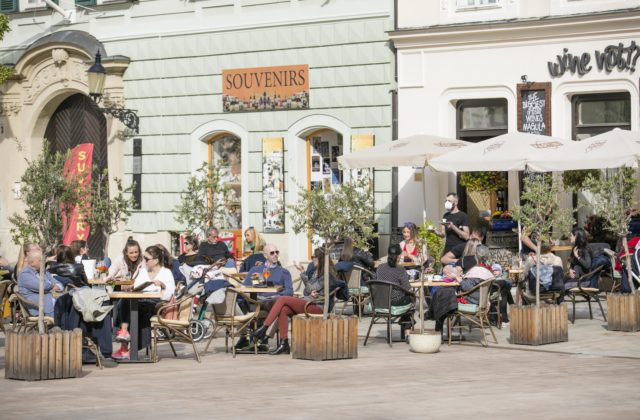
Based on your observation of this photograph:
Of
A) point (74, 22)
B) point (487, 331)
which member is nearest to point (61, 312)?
point (487, 331)

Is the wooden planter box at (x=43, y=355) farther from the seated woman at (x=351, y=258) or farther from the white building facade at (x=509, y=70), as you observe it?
the white building facade at (x=509, y=70)

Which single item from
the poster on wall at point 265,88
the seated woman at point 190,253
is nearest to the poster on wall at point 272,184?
the poster on wall at point 265,88

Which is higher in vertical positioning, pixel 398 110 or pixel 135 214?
pixel 398 110

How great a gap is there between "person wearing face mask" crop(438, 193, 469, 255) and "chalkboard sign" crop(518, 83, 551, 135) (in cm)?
248

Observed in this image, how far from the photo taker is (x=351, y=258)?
1920cm

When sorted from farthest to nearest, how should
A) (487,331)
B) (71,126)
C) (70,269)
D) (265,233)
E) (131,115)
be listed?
(71,126) < (131,115) < (265,233) < (487,331) < (70,269)

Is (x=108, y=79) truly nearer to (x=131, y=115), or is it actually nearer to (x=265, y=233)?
(x=131, y=115)

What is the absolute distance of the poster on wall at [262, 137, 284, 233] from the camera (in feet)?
85.8

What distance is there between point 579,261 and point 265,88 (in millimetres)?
9201

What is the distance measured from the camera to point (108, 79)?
2819cm

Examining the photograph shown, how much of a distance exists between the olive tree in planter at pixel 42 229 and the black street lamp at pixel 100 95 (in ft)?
33.3

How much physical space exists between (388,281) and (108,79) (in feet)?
43.7

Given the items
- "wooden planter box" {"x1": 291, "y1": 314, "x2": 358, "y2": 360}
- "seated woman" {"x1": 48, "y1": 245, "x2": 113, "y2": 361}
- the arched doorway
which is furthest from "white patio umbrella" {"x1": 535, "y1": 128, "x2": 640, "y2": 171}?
the arched doorway

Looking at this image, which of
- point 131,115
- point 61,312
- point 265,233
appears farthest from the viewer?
point 131,115
